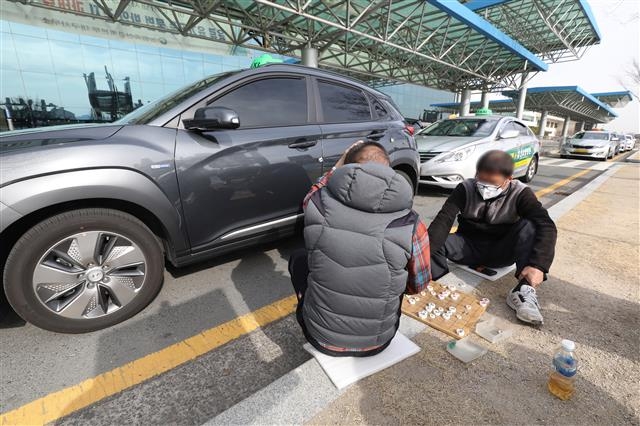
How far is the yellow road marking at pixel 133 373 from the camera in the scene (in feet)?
4.73

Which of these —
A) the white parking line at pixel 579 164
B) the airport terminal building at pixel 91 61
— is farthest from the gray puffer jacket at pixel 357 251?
the airport terminal building at pixel 91 61

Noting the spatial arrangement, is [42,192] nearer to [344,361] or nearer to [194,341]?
[194,341]

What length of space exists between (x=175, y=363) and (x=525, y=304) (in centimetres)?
211

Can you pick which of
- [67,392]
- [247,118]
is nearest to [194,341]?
[67,392]

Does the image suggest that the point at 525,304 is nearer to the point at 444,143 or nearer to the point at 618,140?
the point at 444,143

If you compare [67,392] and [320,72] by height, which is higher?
[320,72]

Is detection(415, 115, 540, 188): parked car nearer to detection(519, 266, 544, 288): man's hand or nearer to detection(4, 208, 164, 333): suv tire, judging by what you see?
detection(519, 266, 544, 288): man's hand

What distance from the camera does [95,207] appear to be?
1.90 m

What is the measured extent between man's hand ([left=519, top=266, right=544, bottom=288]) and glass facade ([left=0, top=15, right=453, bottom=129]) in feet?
55.3

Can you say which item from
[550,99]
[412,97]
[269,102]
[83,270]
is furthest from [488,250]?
[550,99]

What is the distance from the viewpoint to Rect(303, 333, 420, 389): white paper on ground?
148 centimetres

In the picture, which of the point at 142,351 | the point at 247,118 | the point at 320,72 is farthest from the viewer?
the point at 320,72

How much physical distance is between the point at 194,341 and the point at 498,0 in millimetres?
17364

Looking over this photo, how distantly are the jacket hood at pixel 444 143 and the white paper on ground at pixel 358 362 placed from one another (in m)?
4.21
